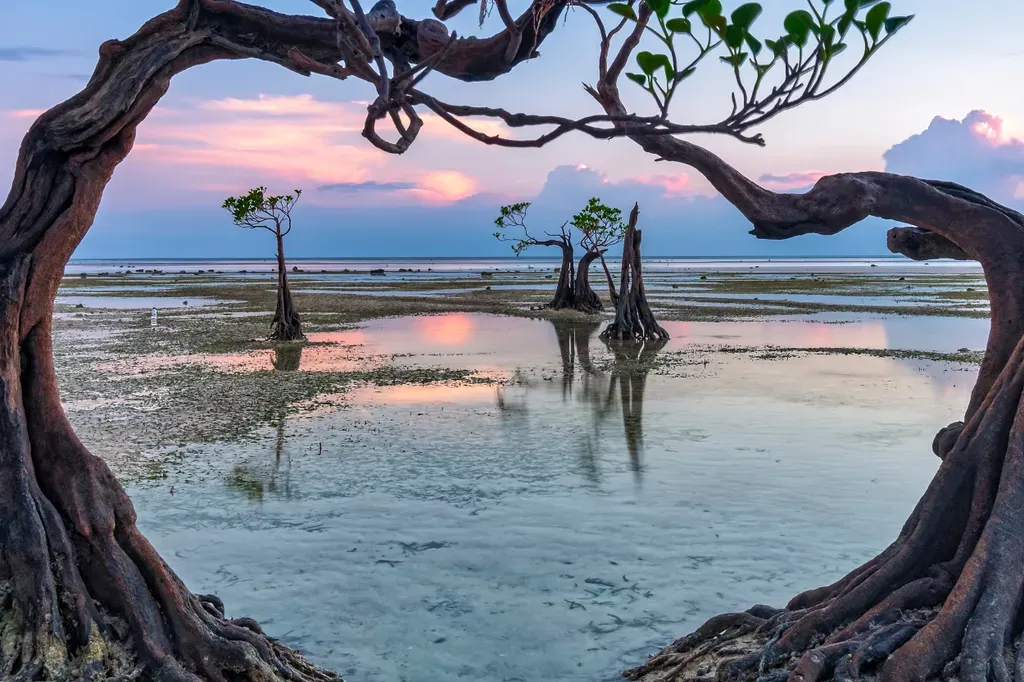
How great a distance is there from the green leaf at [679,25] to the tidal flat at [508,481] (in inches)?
151

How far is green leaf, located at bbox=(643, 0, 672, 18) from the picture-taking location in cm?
301

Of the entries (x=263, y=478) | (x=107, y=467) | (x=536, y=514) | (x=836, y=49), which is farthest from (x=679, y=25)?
(x=263, y=478)

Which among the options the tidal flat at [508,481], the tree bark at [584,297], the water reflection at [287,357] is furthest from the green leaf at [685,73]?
the tree bark at [584,297]

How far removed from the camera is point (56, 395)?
4398mm

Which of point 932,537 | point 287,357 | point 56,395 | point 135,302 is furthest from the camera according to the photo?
point 135,302

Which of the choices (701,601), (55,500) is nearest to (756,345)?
(701,601)

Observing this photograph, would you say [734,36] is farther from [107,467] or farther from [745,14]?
[107,467]

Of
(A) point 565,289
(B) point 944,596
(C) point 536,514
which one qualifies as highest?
(A) point 565,289

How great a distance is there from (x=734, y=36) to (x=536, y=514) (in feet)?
18.5

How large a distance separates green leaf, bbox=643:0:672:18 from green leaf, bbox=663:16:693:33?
0.28 feet

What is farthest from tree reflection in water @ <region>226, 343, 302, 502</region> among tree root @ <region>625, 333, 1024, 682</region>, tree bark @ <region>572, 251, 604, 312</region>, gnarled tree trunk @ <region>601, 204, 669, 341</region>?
tree bark @ <region>572, 251, 604, 312</region>

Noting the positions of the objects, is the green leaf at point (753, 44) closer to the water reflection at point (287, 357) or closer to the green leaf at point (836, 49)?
the green leaf at point (836, 49)

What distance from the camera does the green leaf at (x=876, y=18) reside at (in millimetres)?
3092

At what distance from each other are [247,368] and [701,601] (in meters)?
14.0
